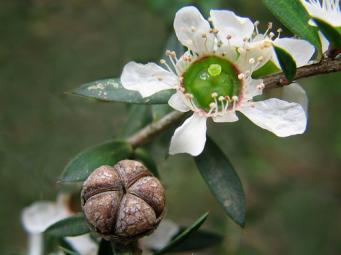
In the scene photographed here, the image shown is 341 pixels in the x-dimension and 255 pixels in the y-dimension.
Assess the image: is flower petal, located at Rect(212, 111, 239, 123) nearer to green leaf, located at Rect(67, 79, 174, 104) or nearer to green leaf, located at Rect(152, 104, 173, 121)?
green leaf, located at Rect(67, 79, 174, 104)

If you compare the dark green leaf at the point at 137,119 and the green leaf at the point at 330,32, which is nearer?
the green leaf at the point at 330,32

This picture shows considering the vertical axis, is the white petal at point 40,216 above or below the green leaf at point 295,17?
below

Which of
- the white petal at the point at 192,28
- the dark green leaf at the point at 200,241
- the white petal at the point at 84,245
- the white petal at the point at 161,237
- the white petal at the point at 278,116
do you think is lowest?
the dark green leaf at the point at 200,241

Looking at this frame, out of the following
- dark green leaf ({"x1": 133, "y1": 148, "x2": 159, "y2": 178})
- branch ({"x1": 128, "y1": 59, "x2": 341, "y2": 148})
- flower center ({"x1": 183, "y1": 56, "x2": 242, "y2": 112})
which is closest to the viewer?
branch ({"x1": 128, "y1": 59, "x2": 341, "y2": 148})

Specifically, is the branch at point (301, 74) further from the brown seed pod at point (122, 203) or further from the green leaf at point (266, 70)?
the brown seed pod at point (122, 203)

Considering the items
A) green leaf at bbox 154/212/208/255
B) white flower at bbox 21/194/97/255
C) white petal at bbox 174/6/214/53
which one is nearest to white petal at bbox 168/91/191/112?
white petal at bbox 174/6/214/53

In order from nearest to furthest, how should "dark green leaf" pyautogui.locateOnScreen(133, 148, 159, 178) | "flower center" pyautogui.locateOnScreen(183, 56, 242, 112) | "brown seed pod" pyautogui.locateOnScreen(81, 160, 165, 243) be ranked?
"brown seed pod" pyautogui.locateOnScreen(81, 160, 165, 243) → "flower center" pyautogui.locateOnScreen(183, 56, 242, 112) → "dark green leaf" pyautogui.locateOnScreen(133, 148, 159, 178)

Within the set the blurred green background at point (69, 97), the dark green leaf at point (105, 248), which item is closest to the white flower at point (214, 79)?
the dark green leaf at point (105, 248)
